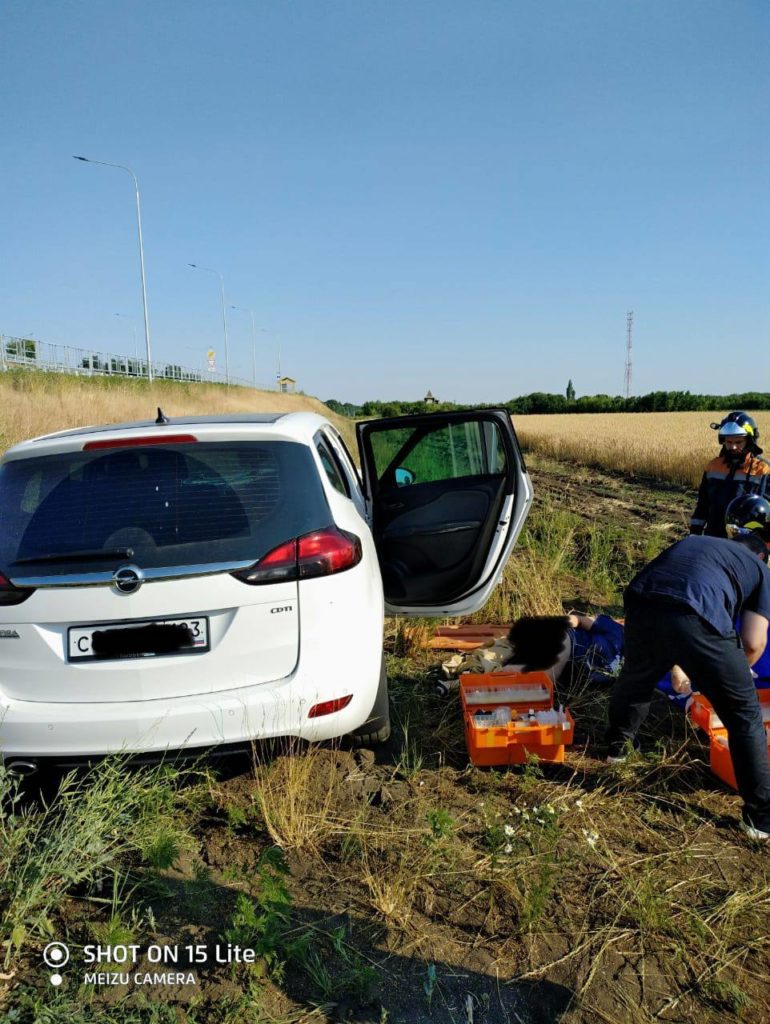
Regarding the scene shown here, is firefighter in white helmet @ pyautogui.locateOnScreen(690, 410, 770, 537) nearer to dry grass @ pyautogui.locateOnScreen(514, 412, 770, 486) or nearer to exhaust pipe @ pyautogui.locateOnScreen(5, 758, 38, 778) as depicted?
exhaust pipe @ pyautogui.locateOnScreen(5, 758, 38, 778)

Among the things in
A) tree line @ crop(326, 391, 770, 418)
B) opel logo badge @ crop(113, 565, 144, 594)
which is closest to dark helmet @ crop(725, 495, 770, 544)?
opel logo badge @ crop(113, 565, 144, 594)

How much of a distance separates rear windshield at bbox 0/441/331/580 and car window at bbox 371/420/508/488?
6.49ft

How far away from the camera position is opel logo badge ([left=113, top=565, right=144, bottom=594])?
273 cm

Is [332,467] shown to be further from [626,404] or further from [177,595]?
[626,404]

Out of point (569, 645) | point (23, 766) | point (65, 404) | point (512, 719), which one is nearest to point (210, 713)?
point (23, 766)

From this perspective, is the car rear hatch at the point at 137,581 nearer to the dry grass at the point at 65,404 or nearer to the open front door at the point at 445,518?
the open front door at the point at 445,518

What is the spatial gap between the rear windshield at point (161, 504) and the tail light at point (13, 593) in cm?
6

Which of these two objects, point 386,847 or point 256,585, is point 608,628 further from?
point 256,585

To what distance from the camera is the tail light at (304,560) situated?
281 cm

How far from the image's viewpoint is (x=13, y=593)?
2768 mm

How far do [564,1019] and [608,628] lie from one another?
277 centimetres

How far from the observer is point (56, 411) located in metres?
16.4

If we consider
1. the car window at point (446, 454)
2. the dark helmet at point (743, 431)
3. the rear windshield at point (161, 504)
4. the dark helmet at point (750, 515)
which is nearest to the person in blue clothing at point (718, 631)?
the dark helmet at point (750, 515)

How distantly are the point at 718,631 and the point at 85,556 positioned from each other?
2.55 m
